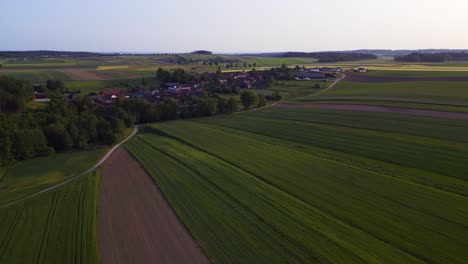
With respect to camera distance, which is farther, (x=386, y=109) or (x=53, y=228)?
(x=386, y=109)

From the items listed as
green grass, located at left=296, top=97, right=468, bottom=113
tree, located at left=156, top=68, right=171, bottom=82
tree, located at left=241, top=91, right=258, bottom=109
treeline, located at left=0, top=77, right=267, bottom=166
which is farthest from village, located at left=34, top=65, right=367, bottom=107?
green grass, located at left=296, top=97, right=468, bottom=113

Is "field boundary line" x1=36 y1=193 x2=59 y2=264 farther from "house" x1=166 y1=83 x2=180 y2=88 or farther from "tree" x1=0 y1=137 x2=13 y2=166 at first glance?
"house" x1=166 y1=83 x2=180 y2=88

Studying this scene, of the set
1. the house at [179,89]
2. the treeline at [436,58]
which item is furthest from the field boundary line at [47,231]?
the treeline at [436,58]

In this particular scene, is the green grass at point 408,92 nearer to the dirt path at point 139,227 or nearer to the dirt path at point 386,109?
the dirt path at point 386,109

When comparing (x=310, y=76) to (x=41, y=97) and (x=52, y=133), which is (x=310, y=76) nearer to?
(x=41, y=97)

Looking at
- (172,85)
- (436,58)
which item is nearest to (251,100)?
(172,85)

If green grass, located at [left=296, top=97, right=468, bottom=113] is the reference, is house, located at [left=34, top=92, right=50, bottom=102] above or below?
above
